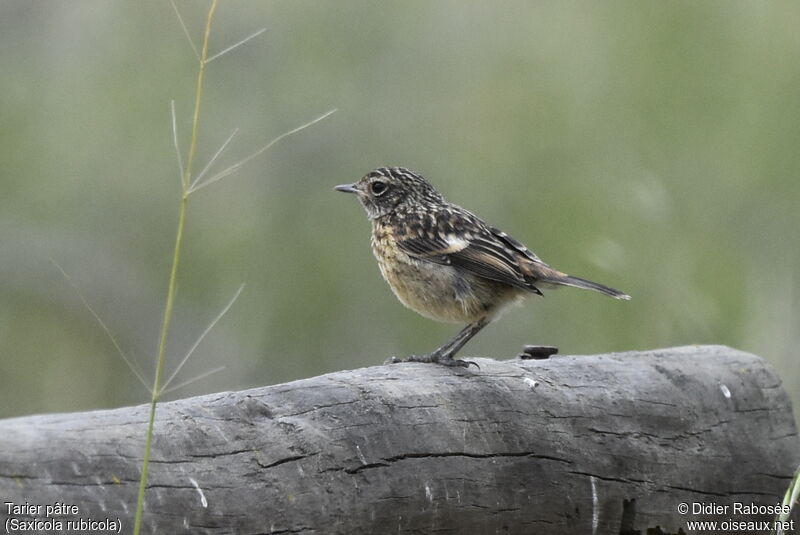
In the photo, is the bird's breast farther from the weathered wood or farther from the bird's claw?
the weathered wood

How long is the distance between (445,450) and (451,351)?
4.77 ft

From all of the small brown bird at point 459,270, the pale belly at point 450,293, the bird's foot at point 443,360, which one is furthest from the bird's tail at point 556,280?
the bird's foot at point 443,360

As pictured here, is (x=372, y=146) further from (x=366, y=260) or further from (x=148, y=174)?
(x=148, y=174)

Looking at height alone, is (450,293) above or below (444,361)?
above

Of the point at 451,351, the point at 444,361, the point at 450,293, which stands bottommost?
the point at 444,361

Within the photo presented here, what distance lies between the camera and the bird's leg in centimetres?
422

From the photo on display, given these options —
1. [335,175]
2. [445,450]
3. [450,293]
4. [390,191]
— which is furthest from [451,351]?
[335,175]

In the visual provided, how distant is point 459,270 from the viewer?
5.27 m

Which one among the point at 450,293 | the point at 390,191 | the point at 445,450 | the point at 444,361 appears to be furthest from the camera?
the point at 390,191

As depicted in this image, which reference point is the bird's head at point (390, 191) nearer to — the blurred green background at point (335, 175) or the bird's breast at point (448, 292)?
the bird's breast at point (448, 292)

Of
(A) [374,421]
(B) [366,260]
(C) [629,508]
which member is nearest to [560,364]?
(C) [629,508]

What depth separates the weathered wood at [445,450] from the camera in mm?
2775

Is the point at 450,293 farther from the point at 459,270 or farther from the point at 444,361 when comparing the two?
the point at 444,361

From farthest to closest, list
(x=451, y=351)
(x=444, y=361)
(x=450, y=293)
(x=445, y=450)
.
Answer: (x=450, y=293)
(x=451, y=351)
(x=444, y=361)
(x=445, y=450)
